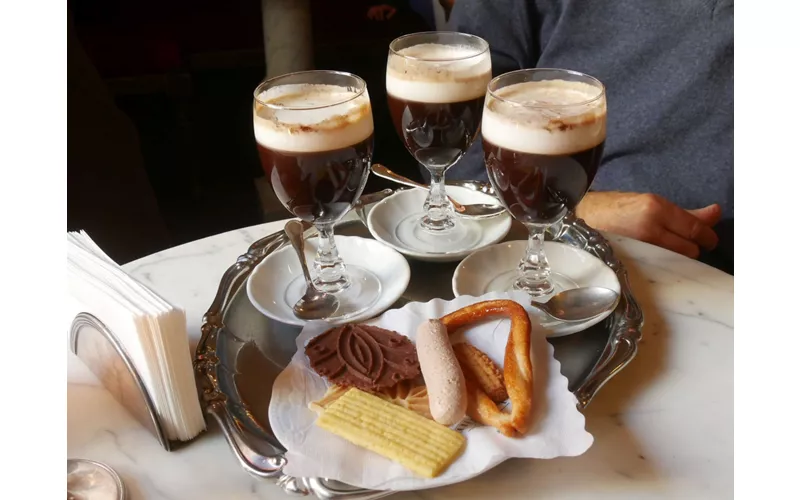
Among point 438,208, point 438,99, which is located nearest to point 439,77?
point 438,99

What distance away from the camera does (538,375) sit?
774mm

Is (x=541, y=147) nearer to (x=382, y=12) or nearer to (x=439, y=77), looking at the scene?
(x=439, y=77)

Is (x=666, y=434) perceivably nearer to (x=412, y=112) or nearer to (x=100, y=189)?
(x=412, y=112)

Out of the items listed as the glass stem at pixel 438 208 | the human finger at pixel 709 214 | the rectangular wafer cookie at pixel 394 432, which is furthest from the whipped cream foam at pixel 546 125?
the human finger at pixel 709 214

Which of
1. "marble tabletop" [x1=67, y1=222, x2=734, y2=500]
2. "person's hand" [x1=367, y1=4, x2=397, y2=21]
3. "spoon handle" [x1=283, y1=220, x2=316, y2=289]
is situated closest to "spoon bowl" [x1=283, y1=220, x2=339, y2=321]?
"spoon handle" [x1=283, y1=220, x2=316, y2=289]

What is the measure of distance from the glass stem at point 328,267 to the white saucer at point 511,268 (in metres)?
0.17

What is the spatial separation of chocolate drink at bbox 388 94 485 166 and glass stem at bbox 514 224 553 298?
0.24 metres

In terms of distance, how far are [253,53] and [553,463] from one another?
337 centimetres

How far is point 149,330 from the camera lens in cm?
67

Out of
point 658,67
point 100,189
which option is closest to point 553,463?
point 658,67

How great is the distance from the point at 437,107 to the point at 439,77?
49 mm

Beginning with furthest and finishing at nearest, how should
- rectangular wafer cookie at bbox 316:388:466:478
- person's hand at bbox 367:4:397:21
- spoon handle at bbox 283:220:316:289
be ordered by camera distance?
person's hand at bbox 367:4:397:21, spoon handle at bbox 283:220:316:289, rectangular wafer cookie at bbox 316:388:466:478

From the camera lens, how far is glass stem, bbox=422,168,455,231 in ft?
3.89

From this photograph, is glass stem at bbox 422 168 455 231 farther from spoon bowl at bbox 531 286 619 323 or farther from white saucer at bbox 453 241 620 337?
spoon bowl at bbox 531 286 619 323
